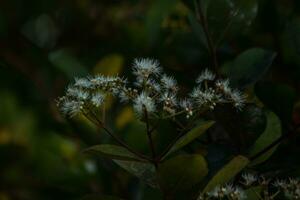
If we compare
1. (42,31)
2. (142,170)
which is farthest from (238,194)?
(42,31)

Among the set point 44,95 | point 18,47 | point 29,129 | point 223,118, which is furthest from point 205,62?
point 18,47

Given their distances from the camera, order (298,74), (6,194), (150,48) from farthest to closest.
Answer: (6,194)
(150,48)
(298,74)

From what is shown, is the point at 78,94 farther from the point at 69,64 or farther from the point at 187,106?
the point at 69,64

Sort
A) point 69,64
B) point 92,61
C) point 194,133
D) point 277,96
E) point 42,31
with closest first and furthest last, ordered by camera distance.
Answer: point 194,133
point 277,96
point 69,64
point 92,61
point 42,31

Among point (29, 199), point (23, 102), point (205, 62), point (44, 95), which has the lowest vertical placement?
point (205, 62)

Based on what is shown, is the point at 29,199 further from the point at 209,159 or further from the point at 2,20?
the point at 209,159

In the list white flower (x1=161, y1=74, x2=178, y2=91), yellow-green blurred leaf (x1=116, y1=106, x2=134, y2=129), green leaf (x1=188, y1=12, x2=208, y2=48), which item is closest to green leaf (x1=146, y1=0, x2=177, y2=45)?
yellow-green blurred leaf (x1=116, y1=106, x2=134, y2=129)
